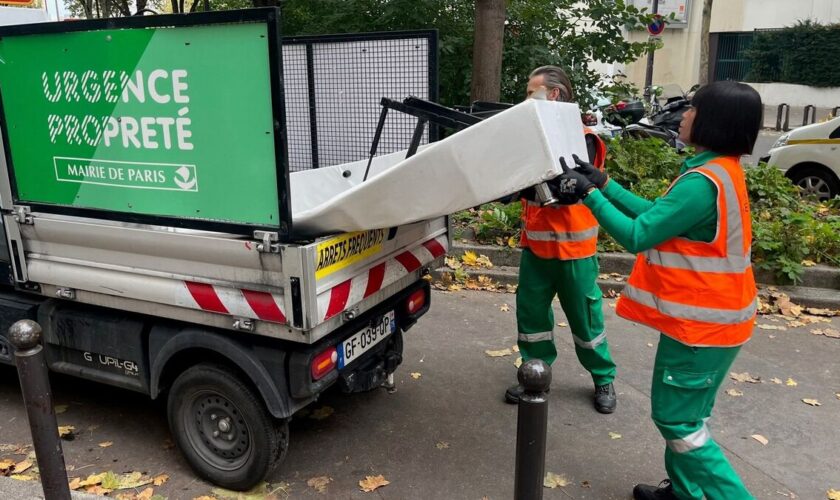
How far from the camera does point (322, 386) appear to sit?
291 centimetres

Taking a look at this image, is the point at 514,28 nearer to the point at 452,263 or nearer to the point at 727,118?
the point at 452,263

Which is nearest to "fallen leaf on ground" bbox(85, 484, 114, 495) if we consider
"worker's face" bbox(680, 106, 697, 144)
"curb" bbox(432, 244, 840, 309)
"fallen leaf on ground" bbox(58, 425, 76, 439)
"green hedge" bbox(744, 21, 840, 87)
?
"fallen leaf on ground" bbox(58, 425, 76, 439)

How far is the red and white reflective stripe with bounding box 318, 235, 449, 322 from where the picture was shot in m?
2.78

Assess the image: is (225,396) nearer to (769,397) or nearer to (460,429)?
(460,429)

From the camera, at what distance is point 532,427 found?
85.2 inches

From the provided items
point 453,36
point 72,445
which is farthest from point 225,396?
point 453,36

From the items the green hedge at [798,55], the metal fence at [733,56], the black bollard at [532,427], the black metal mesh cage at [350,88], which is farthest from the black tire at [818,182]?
the metal fence at [733,56]

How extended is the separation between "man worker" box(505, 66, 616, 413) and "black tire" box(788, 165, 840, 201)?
19.7 ft

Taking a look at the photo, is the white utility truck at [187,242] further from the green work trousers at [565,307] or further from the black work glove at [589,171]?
the black work glove at [589,171]

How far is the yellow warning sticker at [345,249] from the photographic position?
2.69 meters

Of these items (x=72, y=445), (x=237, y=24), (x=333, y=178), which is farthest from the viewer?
(x=333, y=178)

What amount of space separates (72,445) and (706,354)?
128 inches

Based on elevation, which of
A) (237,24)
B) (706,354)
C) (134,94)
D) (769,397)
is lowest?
(769,397)

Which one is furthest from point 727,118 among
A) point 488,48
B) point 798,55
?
point 798,55
